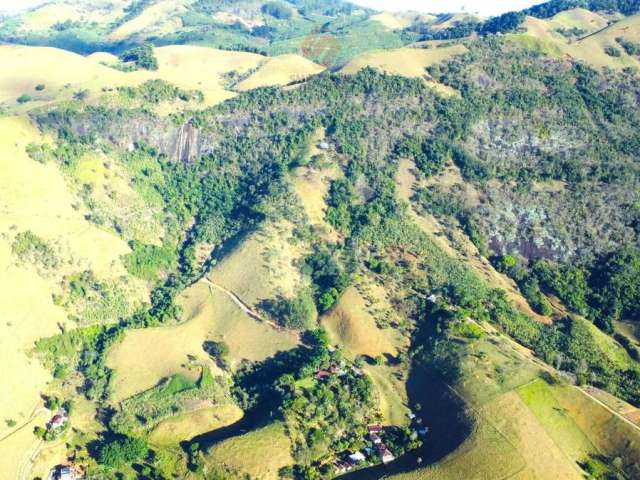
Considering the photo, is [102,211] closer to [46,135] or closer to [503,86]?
[46,135]

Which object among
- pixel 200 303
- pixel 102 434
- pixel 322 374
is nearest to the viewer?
pixel 102 434

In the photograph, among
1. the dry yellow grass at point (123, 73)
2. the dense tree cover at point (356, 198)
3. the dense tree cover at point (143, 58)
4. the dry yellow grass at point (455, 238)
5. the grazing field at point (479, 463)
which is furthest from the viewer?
the dense tree cover at point (143, 58)

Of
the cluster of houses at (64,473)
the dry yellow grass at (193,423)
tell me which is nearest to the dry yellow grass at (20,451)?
the cluster of houses at (64,473)

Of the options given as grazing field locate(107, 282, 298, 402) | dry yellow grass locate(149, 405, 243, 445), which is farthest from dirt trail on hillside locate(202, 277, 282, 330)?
dry yellow grass locate(149, 405, 243, 445)

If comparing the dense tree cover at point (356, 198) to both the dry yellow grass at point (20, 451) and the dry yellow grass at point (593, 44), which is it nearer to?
the dry yellow grass at point (593, 44)

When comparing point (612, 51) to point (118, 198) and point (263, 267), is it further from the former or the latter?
point (118, 198)

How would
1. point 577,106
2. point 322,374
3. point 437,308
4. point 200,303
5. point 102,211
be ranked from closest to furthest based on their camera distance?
point 322,374
point 437,308
point 200,303
point 102,211
point 577,106

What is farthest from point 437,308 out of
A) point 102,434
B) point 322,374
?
point 102,434
